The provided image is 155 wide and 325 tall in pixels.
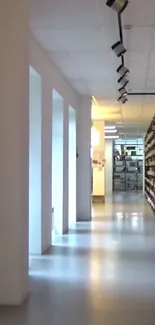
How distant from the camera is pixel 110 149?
30078 millimetres

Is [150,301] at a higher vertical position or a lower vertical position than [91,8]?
lower

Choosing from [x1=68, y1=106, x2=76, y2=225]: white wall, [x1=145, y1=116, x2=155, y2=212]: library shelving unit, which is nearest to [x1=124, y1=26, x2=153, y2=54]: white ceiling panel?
[x1=68, y1=106, x2=76, y2=225]: white wall

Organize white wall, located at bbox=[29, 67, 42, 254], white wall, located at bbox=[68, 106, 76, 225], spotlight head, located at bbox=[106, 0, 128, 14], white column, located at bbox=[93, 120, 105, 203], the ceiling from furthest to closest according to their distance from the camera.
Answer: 1. white column, located at bbox=[93, 120, 105, 203]
2. white wall, located at bbox=[68, 106, 76, 225]
3. white wall, located at bbox=[29, 67, 42, 254]
4. the ceiling
5. spotlight head, located at bbox=[106, 0, 128, 14]

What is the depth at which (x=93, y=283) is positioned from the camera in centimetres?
599

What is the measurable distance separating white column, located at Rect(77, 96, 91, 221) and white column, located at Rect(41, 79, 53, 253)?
457cm

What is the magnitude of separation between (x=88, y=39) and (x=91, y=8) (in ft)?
4.47

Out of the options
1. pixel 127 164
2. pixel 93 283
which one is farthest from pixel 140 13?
pixel 127 164

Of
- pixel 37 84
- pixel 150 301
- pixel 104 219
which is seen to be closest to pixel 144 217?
pixel 104 219

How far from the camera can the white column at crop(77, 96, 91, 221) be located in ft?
43.5

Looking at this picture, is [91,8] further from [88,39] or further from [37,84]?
[37,84]

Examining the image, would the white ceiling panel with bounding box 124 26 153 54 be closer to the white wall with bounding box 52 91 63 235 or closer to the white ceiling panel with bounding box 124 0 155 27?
the white ceiling panel with bounding box 124 0 155 27

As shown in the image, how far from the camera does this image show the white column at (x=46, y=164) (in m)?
8.12

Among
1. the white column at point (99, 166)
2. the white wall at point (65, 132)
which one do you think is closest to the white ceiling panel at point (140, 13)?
the white wall at point (65, 132)

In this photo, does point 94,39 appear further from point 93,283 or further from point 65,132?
point 65,132
